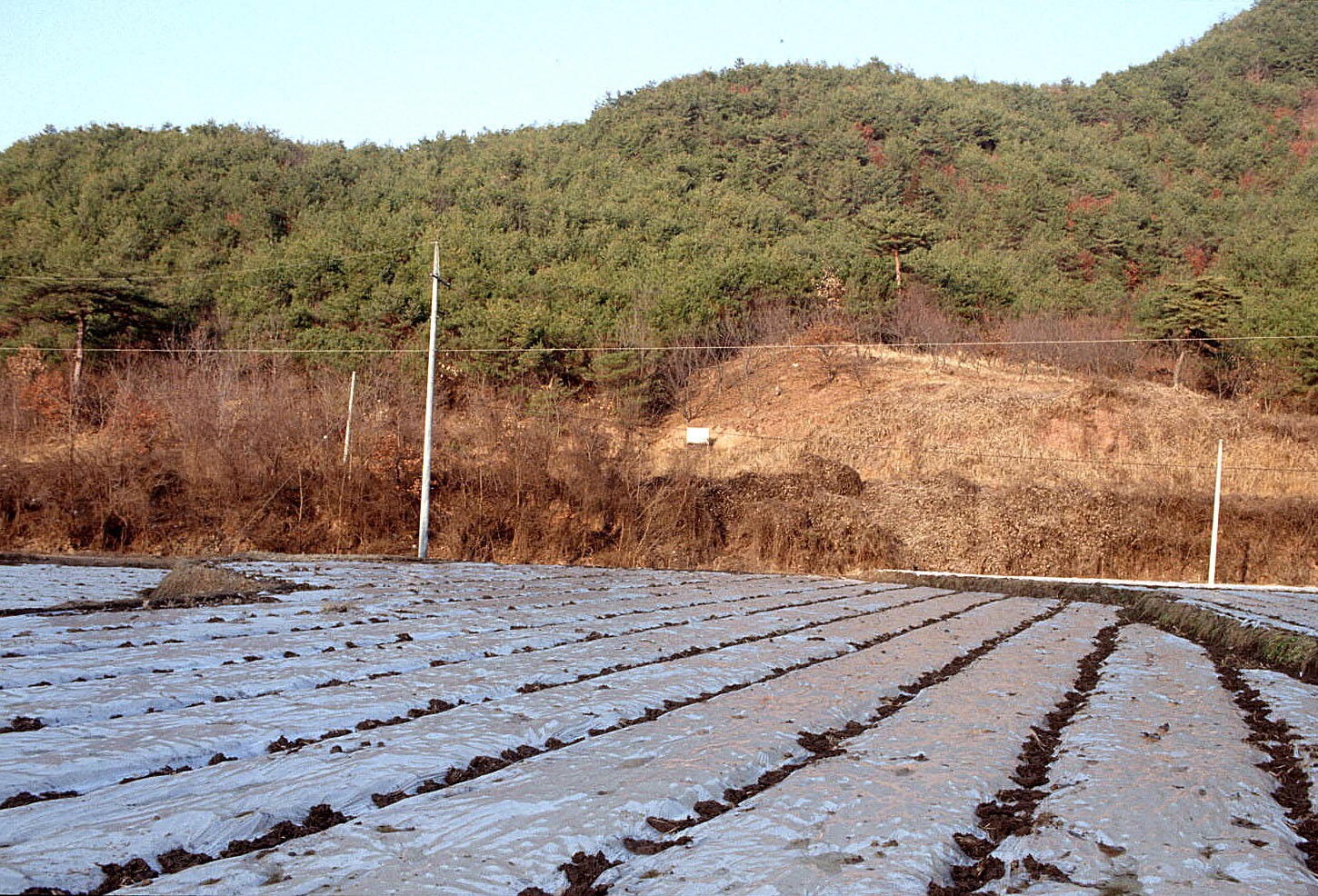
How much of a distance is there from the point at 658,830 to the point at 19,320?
34023 millimetres

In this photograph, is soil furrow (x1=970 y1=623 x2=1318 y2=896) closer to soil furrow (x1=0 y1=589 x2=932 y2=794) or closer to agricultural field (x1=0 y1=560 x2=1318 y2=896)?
agricultural field (x1=0 y1=560 x2=1318 y2=896)

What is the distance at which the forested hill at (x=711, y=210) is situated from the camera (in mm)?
34656

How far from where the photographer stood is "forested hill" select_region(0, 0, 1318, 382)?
114 feet

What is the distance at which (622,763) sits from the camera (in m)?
3.35

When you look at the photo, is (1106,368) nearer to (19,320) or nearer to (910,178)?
(910,178)

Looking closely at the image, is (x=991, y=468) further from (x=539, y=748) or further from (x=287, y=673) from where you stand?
(x=539, y=748)

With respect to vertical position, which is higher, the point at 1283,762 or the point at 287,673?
→ the point at 1283,762

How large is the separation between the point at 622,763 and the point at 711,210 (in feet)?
147

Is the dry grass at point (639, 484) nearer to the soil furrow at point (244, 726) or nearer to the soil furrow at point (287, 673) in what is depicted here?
the soil furrow at point (287, 673)

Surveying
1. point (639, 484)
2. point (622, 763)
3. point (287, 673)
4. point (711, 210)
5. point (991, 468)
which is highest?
point (711, 210)

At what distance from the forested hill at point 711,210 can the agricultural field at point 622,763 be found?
26.0 metres

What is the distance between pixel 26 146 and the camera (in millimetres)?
48875

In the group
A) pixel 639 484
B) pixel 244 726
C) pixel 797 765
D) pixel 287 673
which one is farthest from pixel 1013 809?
pixel 639 484

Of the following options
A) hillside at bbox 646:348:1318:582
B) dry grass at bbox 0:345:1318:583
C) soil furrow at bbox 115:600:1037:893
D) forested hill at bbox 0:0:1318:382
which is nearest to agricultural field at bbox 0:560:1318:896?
soil furrow at bbox 115:600:1037:893
